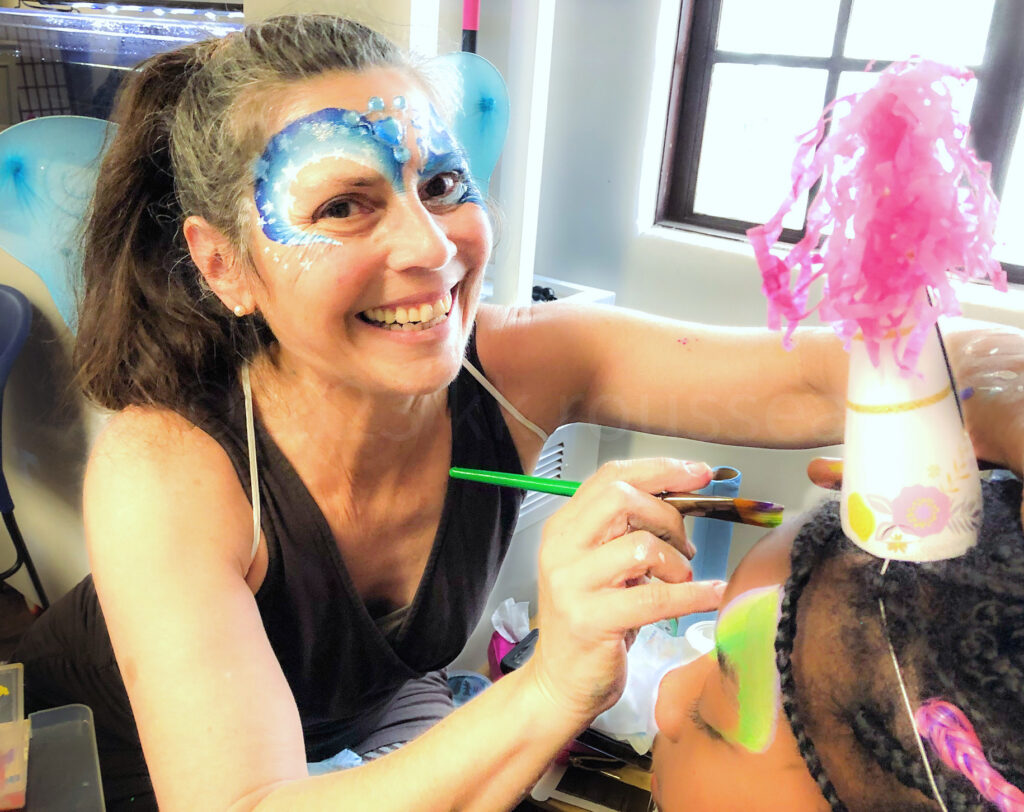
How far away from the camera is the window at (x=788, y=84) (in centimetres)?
43

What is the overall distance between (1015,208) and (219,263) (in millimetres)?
516

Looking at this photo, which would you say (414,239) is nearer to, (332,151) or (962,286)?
(332,151)

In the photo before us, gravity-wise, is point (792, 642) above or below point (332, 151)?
below

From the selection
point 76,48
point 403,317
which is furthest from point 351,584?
point 76,48

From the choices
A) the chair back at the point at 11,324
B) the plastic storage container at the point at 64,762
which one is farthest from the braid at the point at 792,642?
the chair back at the point at 11,324

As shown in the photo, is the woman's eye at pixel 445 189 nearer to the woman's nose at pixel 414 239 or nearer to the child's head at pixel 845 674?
the woman's nose at pixel 414 239

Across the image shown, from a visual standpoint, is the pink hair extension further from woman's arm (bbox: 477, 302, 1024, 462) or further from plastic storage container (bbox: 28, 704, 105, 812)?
plastic storage container (bbox: 28, 704, 105, 812)

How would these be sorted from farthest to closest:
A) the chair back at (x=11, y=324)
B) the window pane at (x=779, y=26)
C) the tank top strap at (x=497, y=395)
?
1. the chair back at (x=11, y=324)
2. the tank top strap at (x=497, y=395)
3. the window pane at (x=779, y=26)

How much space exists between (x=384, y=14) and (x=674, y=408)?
50 cm

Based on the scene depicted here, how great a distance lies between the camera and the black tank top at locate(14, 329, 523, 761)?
2.16 ft

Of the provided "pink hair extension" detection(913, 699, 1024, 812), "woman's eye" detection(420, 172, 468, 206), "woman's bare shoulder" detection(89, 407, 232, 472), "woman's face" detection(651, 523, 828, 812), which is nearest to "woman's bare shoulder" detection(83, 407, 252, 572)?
"woman's bare shoulder" detection(89, 407, 232, 472)

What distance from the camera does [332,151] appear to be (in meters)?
0.56

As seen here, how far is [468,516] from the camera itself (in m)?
0.73

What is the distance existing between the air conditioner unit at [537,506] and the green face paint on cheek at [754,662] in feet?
1.22
